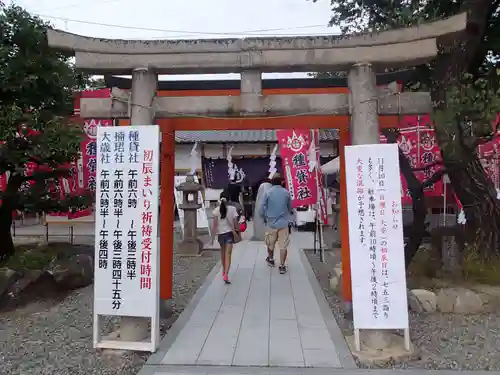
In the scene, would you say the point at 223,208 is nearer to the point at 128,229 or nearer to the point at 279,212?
the point at 279,212

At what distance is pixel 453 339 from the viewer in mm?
5398

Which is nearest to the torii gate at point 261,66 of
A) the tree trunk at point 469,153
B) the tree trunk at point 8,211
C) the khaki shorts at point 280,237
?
the tree trunk at point 469,153

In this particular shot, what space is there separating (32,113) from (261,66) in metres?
3.97

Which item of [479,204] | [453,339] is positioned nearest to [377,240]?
[453,339]

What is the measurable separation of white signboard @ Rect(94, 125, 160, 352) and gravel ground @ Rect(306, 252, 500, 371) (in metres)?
2.61

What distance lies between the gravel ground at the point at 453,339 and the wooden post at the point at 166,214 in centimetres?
249

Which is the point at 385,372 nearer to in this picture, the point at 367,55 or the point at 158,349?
the point at 158,349

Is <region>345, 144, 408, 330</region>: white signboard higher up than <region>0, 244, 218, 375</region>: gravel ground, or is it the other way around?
<region>345, 144, 408, 330</region>: white signboard

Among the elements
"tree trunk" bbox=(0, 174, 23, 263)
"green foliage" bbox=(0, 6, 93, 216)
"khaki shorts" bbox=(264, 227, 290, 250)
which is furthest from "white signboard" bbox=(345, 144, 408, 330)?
"tree trunk" bbox=(0, 174, 23, 263)

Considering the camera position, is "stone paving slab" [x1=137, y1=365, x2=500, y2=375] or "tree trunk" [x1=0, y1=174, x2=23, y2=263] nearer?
"stone paving slab" [x1=137, y1=365, x2=500, y2=375]

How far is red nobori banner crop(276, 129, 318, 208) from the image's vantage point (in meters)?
10.4

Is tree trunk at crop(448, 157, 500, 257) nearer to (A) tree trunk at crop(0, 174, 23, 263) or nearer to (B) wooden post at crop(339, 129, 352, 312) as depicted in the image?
(B) wooden post at crop(339, 129, 352, 312)

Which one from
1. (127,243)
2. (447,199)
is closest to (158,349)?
(127,243)

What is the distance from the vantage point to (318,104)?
5410mm
